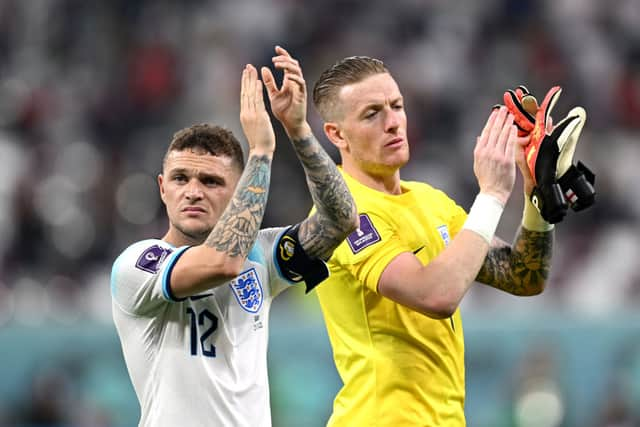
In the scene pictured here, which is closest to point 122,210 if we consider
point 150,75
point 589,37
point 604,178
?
point 150,75

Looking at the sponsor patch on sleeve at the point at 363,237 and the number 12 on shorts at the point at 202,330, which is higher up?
the sponsor patch on sleeve at the point at 363,237

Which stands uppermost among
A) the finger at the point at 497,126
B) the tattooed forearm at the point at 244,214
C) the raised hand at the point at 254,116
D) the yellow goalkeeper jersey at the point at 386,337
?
the raised hand at the point at 254,116

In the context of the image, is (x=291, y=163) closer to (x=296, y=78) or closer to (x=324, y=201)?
(x=324, y=201)

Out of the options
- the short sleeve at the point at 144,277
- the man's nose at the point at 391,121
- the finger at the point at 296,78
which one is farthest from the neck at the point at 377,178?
the short sleeve at the point at 144,277

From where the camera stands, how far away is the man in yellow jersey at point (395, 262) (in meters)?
5.16

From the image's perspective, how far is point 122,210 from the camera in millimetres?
12078

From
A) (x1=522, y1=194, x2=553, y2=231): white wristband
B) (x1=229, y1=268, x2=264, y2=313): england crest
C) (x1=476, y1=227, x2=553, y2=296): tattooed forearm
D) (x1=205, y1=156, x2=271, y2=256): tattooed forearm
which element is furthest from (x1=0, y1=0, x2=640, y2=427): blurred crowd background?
(x1=205, y1=156, x2=271, y2=256): tattooed forearm

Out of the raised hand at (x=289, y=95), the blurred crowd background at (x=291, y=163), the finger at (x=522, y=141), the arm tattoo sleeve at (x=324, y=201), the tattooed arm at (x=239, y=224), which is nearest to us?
the tattooed arm at (x=239, y=224)

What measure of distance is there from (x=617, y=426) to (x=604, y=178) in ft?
10.7

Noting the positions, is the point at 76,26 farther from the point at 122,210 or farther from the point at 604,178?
the point at 604,178

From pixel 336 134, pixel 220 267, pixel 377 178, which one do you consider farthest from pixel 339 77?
pixel 220 267

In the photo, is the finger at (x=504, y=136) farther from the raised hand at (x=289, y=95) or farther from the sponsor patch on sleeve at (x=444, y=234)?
the raised hand at (x=289, y=95)

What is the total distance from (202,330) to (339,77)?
138 centimetres

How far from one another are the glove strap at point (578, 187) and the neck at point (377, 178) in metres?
0.77
